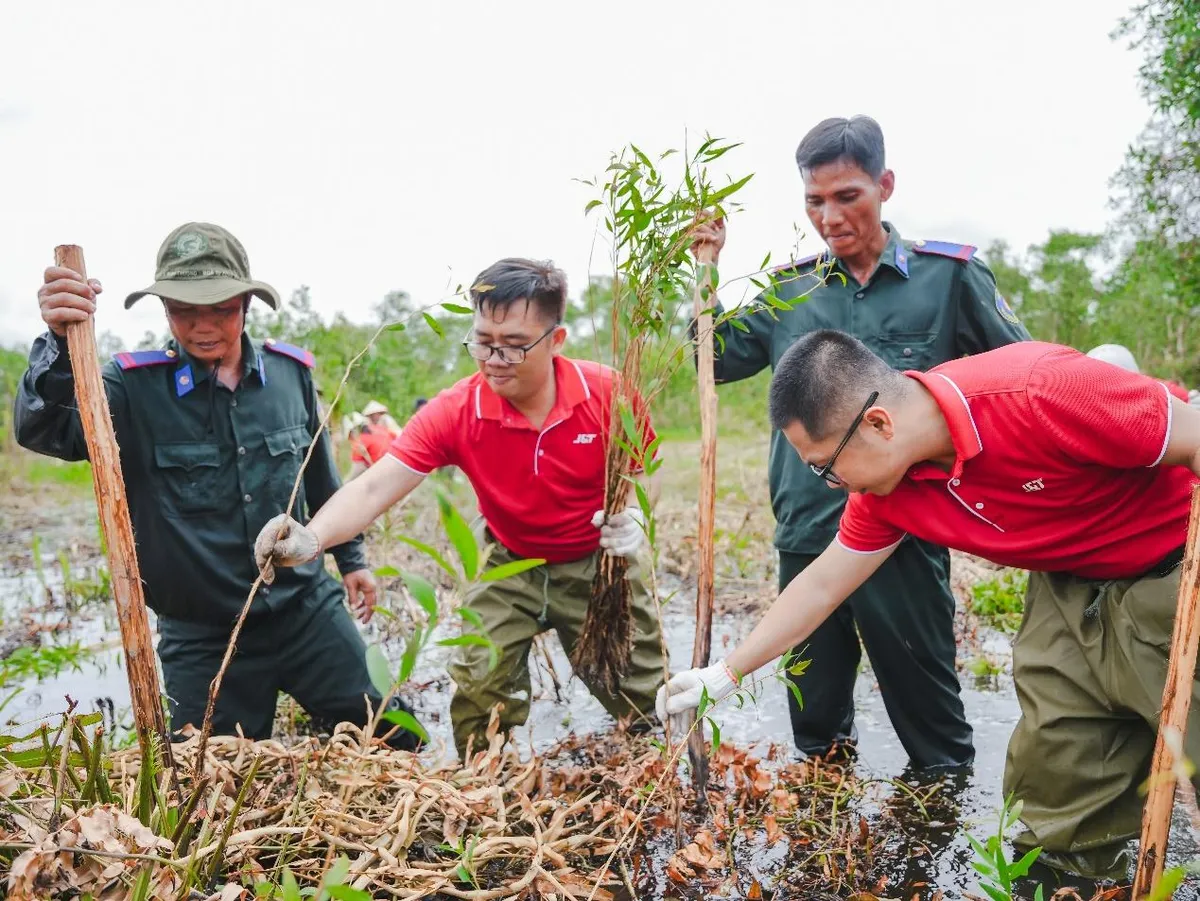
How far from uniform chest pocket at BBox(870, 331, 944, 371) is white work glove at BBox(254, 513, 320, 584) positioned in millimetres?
1861

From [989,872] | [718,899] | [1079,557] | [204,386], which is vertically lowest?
[718,899]

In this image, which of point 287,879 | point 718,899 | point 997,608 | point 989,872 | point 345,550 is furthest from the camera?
point 997,608

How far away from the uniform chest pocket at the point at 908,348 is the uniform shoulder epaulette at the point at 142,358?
2.38 metres

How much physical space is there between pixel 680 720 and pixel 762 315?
141cm

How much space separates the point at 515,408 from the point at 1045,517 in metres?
1.70

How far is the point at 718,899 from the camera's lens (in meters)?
2.40

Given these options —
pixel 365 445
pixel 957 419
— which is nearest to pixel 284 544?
pixel 957 419

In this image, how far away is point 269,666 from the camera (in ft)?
10.7

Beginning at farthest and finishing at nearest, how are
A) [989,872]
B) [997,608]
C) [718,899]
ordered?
1. [997,608]
2. [718,899]
3. [989,872]

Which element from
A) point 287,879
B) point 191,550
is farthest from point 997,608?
point 287,879

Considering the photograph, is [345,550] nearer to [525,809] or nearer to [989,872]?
[525,809]

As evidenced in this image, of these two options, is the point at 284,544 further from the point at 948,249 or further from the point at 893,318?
the point at 948,249

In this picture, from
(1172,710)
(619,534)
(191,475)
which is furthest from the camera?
(191,475)

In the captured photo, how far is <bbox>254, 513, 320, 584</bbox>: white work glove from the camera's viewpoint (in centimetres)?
235
